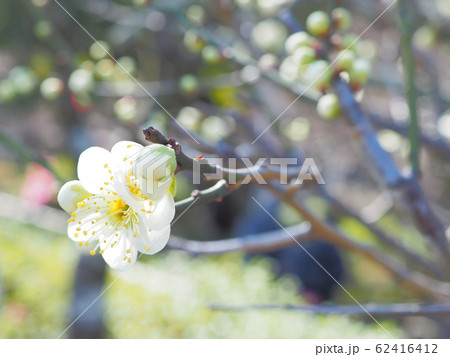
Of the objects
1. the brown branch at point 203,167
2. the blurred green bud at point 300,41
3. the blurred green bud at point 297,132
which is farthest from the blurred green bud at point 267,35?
the brown branch at point 203,167

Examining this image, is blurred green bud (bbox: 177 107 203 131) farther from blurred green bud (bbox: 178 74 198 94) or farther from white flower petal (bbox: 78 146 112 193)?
white flower petal (bbox: 78 146 112 193)

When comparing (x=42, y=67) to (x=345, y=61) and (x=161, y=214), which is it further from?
(x=161, y=214)

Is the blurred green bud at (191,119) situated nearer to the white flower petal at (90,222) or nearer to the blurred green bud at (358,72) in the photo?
the blurred green bud at (358,72)

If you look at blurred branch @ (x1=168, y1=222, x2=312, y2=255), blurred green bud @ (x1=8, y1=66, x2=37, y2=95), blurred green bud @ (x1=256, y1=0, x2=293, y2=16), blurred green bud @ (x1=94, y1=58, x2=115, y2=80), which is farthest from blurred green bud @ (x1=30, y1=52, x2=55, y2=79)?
blurred branch @ (x1=168, y1=222, x2=312, y2=255)

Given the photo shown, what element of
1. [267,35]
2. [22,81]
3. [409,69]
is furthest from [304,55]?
[22,81]
